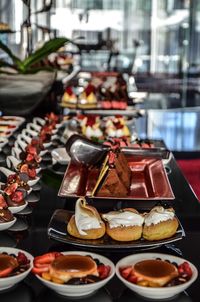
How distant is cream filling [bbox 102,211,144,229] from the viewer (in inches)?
41.1

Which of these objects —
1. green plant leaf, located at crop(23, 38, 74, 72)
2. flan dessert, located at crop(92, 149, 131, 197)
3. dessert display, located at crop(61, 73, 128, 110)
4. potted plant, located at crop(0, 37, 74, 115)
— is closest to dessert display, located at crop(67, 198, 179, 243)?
flan dessert, located at crop(92, 149, 131, 197)

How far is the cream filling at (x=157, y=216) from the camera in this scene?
3.45 feet

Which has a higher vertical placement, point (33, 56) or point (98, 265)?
point (33, 56)

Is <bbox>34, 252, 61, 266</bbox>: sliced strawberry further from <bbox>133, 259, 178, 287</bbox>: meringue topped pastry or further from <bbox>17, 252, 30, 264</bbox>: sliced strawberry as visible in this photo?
<bbox>133, 259, 178, 287</bbox>: meringue topped pastry

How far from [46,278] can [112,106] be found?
6.32 ft

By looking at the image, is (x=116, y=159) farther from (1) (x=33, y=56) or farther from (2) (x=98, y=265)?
(1) (x=33, y=56)

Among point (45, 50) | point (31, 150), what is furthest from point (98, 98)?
point (31, 150)

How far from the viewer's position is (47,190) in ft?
4.67

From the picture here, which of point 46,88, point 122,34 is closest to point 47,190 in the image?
point 46,88

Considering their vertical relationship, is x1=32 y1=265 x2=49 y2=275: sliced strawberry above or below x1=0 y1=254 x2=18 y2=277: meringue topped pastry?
below

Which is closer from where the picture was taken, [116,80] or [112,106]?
[112,106]

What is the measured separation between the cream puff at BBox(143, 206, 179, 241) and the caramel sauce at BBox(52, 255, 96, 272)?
16 centimetres

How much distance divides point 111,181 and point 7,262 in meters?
0.45

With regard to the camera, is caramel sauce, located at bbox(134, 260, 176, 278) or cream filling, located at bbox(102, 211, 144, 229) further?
cream filling, located at bbox(102, 211, 144, 229)
